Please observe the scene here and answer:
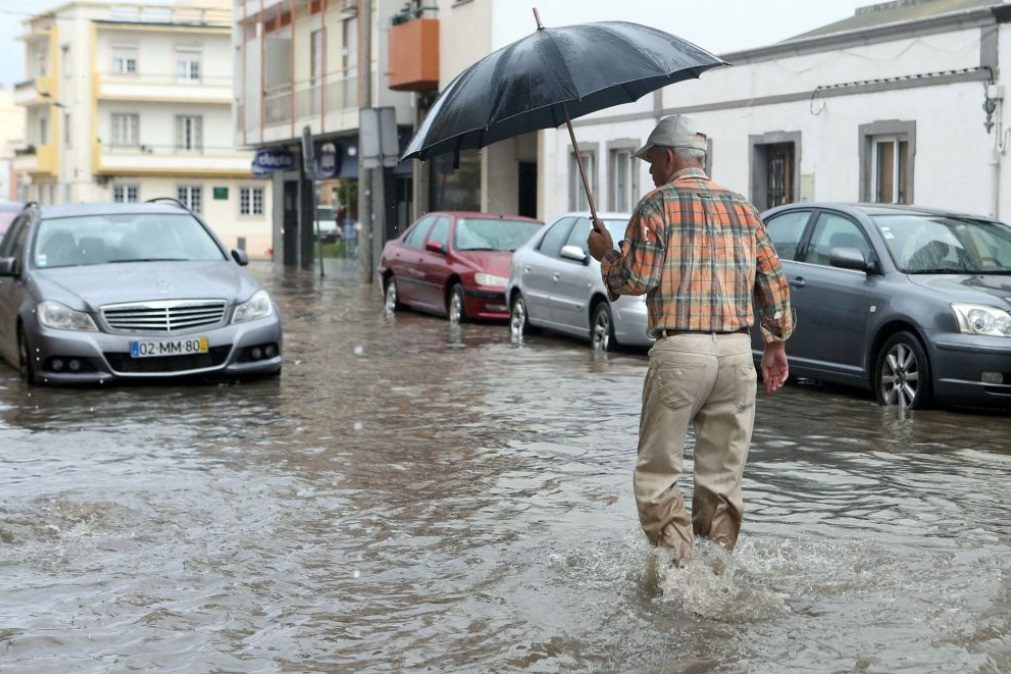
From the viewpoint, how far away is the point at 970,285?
1216 centimetres

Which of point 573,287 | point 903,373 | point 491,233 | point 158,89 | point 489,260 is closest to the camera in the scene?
point 903,373

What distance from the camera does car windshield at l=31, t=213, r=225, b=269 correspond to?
47.0ft

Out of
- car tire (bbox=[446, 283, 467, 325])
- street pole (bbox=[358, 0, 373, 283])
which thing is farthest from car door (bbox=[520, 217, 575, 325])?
street pole (bbox=[358, 0, 373, 283])

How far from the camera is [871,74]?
21.9 m

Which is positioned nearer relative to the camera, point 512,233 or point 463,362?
point 463,362

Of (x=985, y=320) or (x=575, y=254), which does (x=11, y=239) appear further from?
(x=985, y=320)

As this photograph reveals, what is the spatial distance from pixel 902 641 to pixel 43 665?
107 inches

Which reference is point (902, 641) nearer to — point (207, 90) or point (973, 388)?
point (973, 388)

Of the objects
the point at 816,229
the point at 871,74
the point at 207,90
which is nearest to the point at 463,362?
the point at 816,229

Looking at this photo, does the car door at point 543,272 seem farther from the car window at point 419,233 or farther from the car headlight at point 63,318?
the car headlight at point 63,318

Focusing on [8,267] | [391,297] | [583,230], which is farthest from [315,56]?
[8,267]

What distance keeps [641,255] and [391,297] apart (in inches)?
737

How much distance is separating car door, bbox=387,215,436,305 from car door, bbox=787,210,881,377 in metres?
10.2

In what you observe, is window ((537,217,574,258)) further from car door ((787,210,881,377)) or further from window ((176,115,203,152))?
window ((176,115,203,152))
